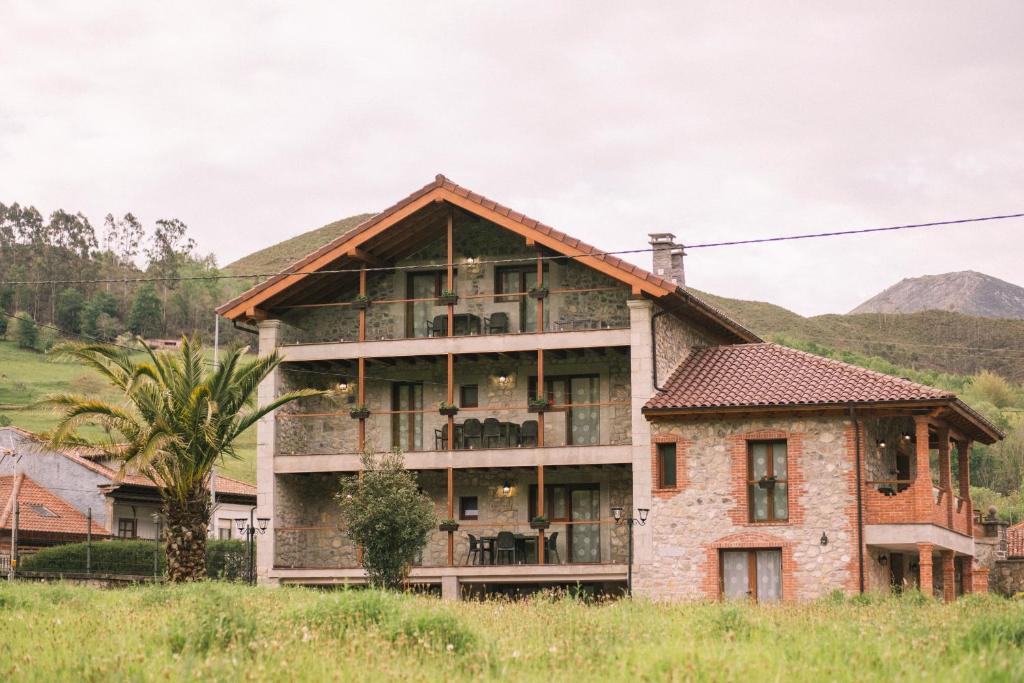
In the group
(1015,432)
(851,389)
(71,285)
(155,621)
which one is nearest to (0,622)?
(155,621)

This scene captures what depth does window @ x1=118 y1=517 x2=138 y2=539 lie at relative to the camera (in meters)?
45.2

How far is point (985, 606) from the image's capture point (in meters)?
19.0

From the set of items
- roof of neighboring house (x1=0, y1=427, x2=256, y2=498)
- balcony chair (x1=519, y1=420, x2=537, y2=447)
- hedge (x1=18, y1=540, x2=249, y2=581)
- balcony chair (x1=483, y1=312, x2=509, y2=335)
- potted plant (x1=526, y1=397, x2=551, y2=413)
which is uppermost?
balcony chair (x1=483, y1=312, x2=509, y2=335)

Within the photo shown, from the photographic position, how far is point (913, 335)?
122688 millimetres

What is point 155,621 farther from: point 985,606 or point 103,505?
point 103,505

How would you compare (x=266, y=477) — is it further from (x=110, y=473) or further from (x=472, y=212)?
(x=110, y=473)

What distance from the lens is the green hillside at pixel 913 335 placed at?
115m

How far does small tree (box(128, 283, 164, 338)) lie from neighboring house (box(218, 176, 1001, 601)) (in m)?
70.0

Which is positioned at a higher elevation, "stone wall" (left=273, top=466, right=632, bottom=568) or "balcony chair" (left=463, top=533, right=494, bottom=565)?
"stone wall" (left=273, top=466, right=632, bottom=568)

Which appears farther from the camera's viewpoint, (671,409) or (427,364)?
(427,364)

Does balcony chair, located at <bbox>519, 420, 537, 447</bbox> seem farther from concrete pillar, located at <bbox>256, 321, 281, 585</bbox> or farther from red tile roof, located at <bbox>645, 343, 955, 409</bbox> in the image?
concrete pillar, located at <bbox>256, 321, 281, 585</bbox>

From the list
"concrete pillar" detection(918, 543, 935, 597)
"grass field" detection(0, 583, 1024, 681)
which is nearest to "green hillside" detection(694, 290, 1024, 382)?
"concrete pillar" detection(918, 543, 935, 597)

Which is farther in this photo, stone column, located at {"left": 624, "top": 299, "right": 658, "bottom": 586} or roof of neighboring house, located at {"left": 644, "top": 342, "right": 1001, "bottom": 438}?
stone column, located at {"left": 624, "top": 299, "right": 658, "bottom": 586}

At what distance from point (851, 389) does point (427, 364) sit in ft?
34.1
